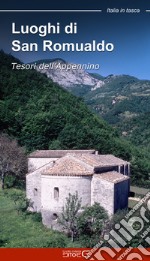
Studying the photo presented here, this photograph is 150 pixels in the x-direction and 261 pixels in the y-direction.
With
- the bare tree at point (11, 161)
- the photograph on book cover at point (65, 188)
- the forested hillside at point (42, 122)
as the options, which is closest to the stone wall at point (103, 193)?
the photograph on book cover at point (65, 188)

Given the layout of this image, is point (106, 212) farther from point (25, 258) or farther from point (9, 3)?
point (9, 3)

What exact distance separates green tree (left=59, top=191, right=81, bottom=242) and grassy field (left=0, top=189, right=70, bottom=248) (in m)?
0.39

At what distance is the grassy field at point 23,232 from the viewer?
562 inches

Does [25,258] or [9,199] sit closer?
[25,258]

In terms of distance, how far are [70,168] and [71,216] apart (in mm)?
2150

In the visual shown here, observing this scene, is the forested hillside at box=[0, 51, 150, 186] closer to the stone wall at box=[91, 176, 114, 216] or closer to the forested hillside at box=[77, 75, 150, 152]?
the stone wall at box=[91, 176, 114, 216]

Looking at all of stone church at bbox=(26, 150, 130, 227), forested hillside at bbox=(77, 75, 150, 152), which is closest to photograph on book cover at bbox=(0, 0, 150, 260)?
stone church at bbox=(26, 150, 130, 227)

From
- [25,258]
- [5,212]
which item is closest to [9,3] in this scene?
[25,258]

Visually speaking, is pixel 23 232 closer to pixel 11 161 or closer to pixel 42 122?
pixel 11 161

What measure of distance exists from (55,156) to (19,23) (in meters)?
11.3

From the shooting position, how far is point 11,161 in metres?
25.8

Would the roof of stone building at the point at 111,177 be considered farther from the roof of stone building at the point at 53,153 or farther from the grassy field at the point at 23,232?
the roof of stone building at the point at 53,153

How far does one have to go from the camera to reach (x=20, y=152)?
2739 cm

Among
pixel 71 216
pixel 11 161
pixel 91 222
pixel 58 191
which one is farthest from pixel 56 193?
pixel 11 161
